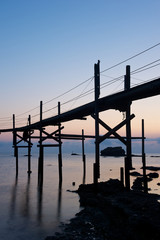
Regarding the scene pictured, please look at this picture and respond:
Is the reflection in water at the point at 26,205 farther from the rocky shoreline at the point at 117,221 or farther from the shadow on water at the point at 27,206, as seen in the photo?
the rocky shoreline at the point at 117,221

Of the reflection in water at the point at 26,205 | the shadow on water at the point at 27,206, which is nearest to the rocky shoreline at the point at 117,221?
the shadow on water at the point at 27,206

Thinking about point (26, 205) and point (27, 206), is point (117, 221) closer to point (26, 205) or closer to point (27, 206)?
point (27, 206)

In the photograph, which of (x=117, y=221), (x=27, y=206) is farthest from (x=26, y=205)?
(x=117, y=221)

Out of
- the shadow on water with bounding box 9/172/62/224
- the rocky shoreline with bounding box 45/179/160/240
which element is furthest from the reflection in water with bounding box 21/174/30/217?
the rocky shoreline with bounding box 45/179/160/240

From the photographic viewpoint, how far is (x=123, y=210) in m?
10.2

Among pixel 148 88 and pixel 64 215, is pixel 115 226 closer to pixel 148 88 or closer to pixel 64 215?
pixel 64 215

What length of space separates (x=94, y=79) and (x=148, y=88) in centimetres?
394

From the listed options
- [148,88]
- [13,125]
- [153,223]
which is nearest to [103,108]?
[148,88]

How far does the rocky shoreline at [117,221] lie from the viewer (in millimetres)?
8227

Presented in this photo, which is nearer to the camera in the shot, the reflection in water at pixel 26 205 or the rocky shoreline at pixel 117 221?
the rocky shoreline at pixel 117 221

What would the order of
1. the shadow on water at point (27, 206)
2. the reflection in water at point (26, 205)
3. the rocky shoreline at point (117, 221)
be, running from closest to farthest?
1. the rocky shoreline at point (117, 221)
2. the shadow on water at point (27, 206)
3. the reflection in water at point (26, 205)

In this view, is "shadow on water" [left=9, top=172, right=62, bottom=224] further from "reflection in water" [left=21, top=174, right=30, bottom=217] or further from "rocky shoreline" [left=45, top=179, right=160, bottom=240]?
"rocky shoreline" [left=45, top=179, right=160, bottom=240]

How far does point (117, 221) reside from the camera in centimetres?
980

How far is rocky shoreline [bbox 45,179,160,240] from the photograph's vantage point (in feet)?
27.0
